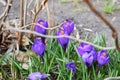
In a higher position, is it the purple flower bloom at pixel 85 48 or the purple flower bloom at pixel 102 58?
the purple flower bloom at pixel 85 48

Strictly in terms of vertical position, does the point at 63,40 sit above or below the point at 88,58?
above

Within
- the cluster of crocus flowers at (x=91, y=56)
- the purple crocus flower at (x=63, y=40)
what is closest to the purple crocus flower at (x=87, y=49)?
the cluster of crocus flowers at (x=91, y=56)

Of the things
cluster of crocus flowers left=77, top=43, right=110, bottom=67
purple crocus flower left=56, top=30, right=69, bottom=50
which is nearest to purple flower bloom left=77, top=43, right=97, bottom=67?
cluster of crocus flowers left=77, top=43, right=110, bottom=67

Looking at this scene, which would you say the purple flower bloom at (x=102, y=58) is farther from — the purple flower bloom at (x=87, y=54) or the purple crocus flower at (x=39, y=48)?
the purple crocus flower at (x=39, y=48)

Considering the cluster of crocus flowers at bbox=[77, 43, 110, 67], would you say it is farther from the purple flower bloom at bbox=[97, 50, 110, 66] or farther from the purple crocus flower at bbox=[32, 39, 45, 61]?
the purple crocus flower at bbox=[32, 39, 45, 61]

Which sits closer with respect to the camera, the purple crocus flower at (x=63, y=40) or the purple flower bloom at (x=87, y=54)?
the purple flower bloom at (x=87, y=54)

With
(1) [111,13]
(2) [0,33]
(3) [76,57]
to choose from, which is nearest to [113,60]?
(3) [76,57]

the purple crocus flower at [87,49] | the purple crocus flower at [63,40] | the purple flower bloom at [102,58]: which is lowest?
the purple flower bloom at [102,58]

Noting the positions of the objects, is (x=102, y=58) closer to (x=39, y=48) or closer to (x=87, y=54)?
(x=87, y=54)

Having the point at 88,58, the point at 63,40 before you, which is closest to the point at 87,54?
the point at 88,58
